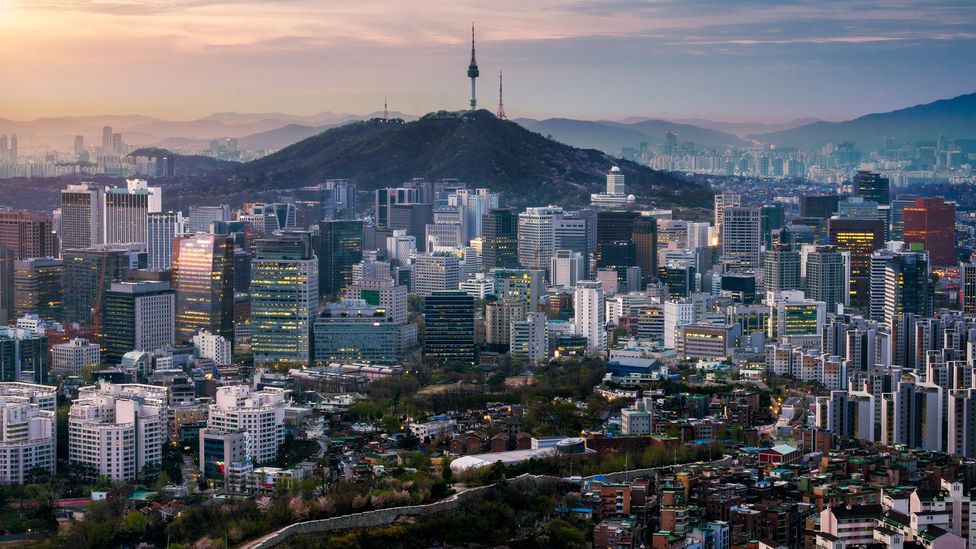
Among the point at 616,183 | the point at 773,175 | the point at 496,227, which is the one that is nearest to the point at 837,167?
the point at 773,175

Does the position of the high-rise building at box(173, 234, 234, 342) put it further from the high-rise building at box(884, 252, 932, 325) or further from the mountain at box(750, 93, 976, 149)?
the mountain at box(750, 93, 976, 149)

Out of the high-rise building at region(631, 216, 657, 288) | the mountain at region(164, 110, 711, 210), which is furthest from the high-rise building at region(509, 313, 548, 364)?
the mountain at region(164, 110, 711, 210)

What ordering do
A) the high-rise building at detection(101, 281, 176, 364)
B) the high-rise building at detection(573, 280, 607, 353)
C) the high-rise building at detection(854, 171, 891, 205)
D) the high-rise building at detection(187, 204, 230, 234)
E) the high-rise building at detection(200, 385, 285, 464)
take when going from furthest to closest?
the high-rise building at detection(854, 171, 891, 205) → the high-rise building at detection(187, 204, 230, 234) → the high-rise building at detection(573, 280, 607, 353) → the high-rise building at detection(101, 281, 176, 364) → the high-rise building at detection(200, 385, 285, 464)

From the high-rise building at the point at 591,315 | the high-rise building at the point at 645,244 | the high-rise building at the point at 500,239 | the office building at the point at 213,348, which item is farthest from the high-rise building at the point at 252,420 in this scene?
the high-rise building at the point at 500,239

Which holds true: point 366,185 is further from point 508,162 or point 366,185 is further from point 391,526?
point 391,526

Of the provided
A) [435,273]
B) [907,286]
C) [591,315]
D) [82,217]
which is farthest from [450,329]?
[82,217]

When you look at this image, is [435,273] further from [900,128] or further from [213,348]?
[900,128]

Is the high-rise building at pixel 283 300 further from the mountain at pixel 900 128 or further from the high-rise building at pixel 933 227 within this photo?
the mountain at pixel 900 128
